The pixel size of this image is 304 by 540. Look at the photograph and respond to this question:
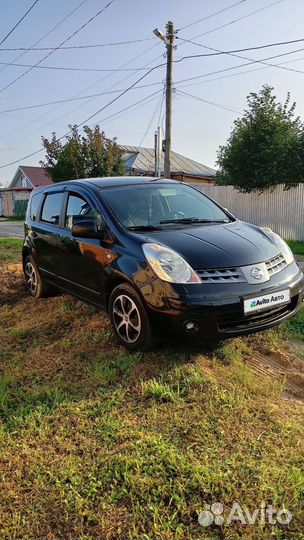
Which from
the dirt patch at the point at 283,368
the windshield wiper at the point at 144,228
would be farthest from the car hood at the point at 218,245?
the dirt patch at the point at 283,368

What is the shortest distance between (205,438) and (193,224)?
2217 mm

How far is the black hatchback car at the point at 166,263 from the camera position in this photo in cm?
325

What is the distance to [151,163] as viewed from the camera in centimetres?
3088

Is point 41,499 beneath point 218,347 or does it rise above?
beneath

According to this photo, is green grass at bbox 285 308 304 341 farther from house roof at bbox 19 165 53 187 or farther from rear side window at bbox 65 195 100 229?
house roof at bbox 19 165 53 187

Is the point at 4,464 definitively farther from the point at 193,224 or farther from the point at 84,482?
the point at 193,224

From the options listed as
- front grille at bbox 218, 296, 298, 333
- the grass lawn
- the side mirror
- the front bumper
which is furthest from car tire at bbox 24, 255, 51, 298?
front grille at bbox 218, 296, 298, 333

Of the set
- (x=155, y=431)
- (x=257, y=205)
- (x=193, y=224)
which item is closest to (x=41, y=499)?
(x=155, y=431)

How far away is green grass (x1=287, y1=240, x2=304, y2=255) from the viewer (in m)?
10.9

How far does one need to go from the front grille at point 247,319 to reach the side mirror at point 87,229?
1474 mm

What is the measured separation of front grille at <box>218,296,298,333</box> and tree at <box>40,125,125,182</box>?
20.4 metres

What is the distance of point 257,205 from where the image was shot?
14.4 m

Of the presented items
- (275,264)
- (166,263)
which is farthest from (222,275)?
(275,264)

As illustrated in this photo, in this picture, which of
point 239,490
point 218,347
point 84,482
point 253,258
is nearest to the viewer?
point 239,490
